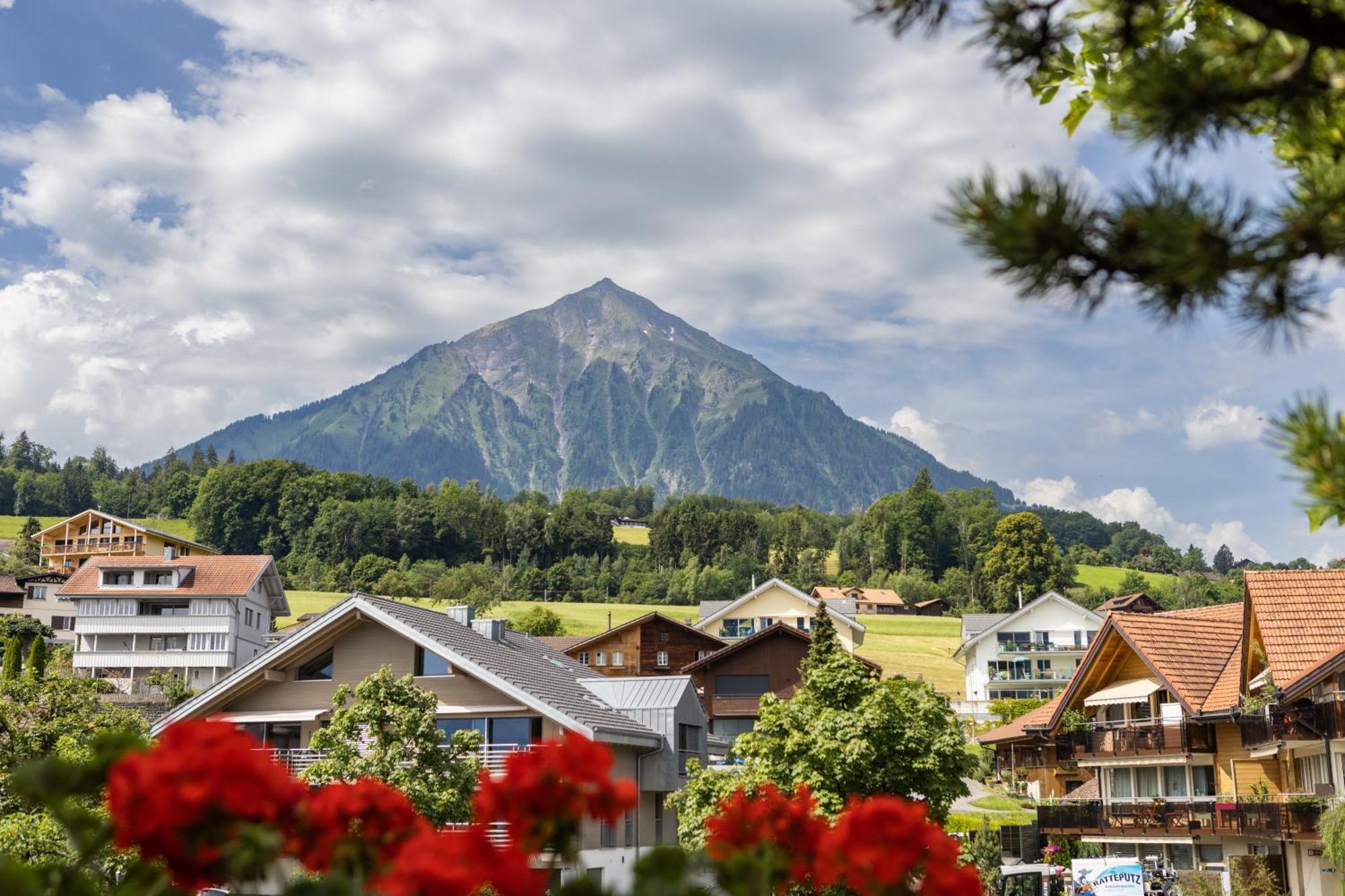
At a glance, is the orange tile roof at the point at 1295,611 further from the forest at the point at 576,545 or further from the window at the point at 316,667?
the forest at the point at 576,545

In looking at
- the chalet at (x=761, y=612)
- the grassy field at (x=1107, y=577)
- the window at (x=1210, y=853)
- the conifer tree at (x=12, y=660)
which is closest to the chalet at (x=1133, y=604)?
the chalet at (x=761, y=612)

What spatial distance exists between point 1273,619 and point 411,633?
24078 mm

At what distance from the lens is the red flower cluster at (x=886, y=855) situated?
15.9 ft

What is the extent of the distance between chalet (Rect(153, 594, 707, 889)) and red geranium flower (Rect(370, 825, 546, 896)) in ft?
87.2

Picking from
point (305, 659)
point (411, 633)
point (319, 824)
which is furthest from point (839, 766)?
point (319, 824)

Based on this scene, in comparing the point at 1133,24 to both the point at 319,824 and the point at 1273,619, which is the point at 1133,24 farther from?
the point at 1273,619

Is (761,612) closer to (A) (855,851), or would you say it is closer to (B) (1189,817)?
(B) (1189,817)

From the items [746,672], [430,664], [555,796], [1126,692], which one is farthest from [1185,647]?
[555,796]

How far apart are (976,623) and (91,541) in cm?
9141

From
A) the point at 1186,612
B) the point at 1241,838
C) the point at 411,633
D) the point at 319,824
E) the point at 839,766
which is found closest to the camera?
the point at 319,824

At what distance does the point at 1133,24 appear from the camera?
6.67 meters

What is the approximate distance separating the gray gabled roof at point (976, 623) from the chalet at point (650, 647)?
102 feet

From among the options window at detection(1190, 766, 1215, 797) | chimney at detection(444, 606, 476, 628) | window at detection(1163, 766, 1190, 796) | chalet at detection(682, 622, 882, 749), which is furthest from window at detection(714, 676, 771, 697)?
chimney at detection(444, 606, 476, 628)

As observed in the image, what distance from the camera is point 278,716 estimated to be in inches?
1324
